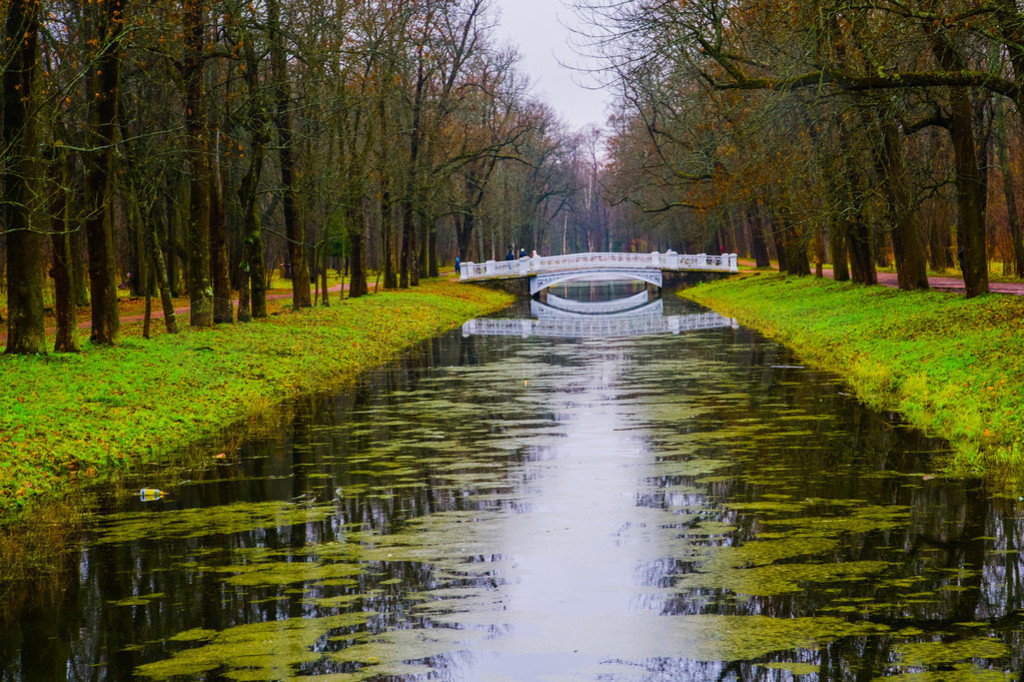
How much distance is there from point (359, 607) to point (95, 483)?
19.9ft

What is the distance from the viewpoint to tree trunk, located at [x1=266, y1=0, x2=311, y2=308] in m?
26.4

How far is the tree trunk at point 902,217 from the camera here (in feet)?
88.5

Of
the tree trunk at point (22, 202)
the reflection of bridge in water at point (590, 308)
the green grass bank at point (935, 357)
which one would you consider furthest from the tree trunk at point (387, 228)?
the tree trunk at point (22, 202)

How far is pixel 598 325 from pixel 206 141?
1920 cm

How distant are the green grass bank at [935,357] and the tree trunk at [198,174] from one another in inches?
519

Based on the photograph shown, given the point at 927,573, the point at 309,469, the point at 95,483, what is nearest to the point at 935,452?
the point at 927,573

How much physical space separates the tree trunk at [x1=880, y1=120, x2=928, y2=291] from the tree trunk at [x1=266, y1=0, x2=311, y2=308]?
14.4 m

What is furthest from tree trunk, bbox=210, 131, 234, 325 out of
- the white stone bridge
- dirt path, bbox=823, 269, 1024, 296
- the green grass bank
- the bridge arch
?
the bridge arch

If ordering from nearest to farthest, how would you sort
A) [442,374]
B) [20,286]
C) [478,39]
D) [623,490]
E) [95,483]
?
[623,490] → [95,483] → [20,286] → [442,374] → [478,39]

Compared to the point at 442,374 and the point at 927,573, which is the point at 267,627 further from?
the point at 442,374

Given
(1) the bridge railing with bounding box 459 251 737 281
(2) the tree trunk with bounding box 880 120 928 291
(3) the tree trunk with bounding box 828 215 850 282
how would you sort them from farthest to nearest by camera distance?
(1) the bridge railing with bounding box 459 251 737 281 → (3) the tree trunk with bounding box 828 215 850 282 → (2) the tree trunk with bounding box 880 120 928 291

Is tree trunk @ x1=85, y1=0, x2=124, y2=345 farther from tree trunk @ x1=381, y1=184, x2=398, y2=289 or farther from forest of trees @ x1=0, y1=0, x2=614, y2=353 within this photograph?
tree trunk @ x1=381, y1=184, x2=398, y2=289

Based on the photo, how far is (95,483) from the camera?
12.3 metres

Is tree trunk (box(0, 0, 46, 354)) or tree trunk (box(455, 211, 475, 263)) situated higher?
tree trunk (box(455, 211, 475, 263))
